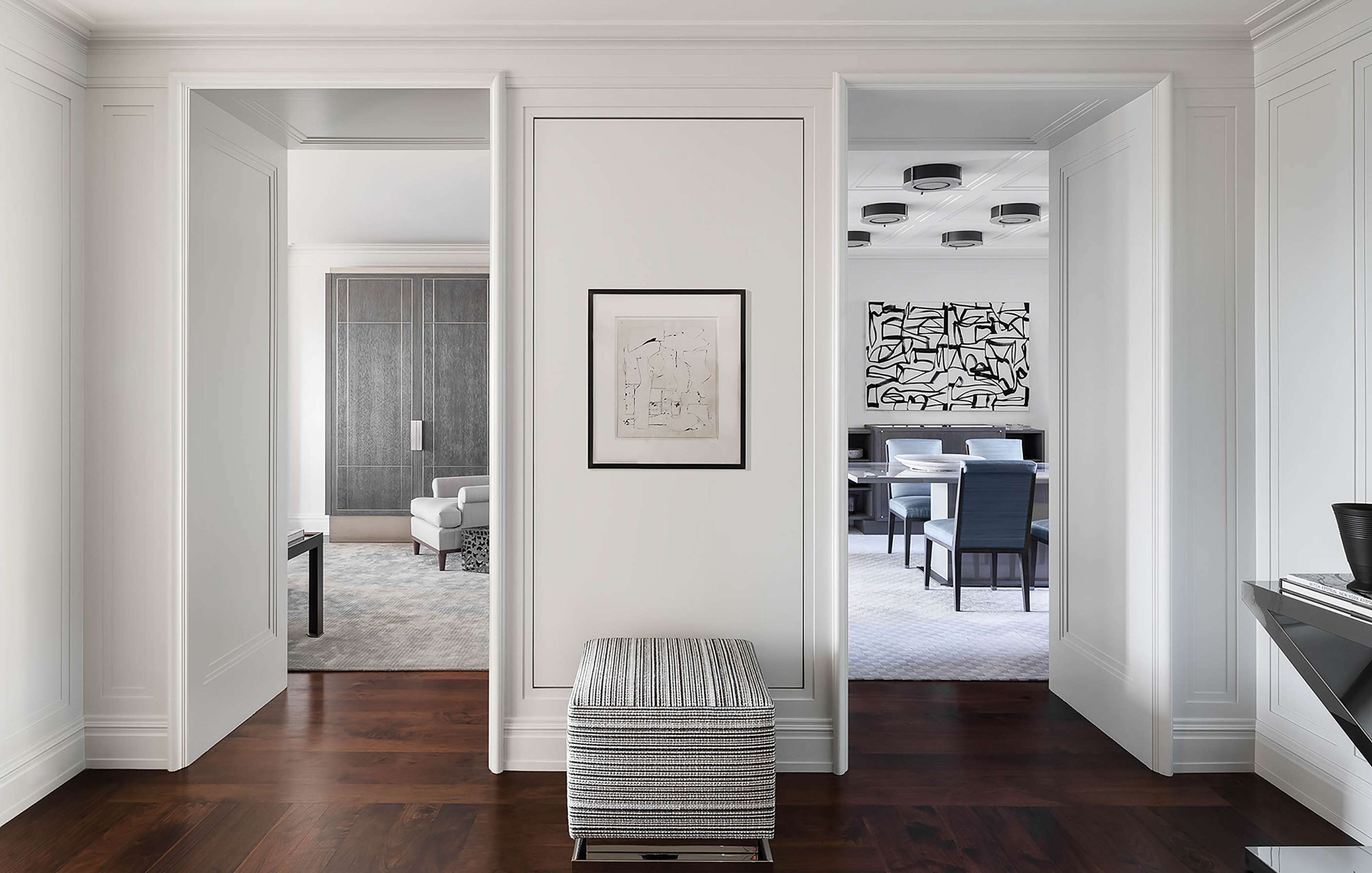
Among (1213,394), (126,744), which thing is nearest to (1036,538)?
(1213,394)

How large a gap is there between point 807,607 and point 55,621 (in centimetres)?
263

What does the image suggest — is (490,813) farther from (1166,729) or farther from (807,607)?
(1166,729)

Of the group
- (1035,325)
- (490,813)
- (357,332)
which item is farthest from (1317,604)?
(357,332)

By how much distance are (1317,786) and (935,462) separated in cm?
377

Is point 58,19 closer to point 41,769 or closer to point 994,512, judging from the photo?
point 41,769

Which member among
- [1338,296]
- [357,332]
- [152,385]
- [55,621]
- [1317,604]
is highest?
[357,332]

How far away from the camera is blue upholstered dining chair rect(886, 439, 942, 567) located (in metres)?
6.47

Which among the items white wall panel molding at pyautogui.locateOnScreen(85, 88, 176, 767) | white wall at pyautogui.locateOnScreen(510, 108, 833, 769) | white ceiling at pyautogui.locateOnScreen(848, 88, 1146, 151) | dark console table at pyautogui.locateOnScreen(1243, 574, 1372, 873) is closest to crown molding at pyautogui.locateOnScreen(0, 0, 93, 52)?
white wall panel molding at pyautogui.locateOnScreen(85, 88, 176, 767)

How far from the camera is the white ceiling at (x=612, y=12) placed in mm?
2762

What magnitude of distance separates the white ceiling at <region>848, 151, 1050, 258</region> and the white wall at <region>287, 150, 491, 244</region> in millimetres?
2528

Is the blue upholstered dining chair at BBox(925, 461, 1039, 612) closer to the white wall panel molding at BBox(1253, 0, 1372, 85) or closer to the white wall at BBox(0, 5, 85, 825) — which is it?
the white wall panel molding at BBox(1253, 0, 1372, 85)

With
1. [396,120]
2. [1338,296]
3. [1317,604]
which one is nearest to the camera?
[1317,604]

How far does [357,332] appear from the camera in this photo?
7.75m

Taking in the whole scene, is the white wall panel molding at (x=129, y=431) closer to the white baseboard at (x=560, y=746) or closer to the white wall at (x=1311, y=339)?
the white baseboard at (x=560, y=746)
